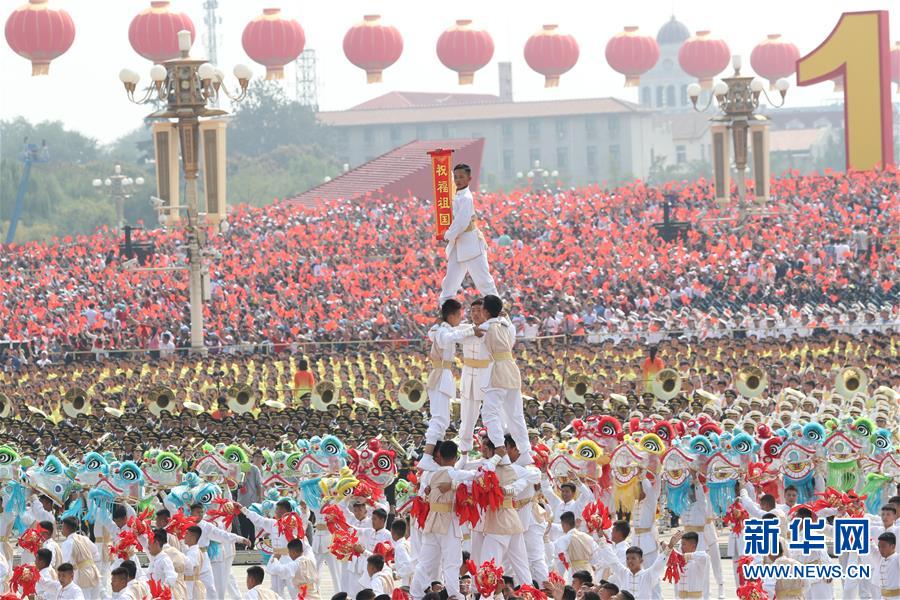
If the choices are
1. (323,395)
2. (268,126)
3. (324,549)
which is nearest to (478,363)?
(324,549)

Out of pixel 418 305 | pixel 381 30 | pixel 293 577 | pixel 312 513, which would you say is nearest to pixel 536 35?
pixel 381 30

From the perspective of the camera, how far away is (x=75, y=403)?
2712 centimetres

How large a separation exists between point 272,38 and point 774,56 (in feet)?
71.0

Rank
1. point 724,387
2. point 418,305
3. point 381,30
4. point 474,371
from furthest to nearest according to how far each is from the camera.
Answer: point 381,30
point 418,305
point 724,387
point 474,371

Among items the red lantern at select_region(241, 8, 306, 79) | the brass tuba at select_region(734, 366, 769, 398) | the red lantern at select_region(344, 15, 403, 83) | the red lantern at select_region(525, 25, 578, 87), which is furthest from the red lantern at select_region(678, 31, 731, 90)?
the brass tuba at select_region(734, 366, 769, 398)

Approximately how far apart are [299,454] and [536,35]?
38.1m

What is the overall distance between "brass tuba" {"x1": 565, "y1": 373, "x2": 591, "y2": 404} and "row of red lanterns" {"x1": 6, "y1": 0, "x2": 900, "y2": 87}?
77.9 feet

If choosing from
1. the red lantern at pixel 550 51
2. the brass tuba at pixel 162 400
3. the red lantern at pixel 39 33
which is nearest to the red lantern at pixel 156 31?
the red lantern at pixel 39 33

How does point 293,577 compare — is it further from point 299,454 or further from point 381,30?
point 381,30

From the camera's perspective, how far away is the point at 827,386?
25.7m

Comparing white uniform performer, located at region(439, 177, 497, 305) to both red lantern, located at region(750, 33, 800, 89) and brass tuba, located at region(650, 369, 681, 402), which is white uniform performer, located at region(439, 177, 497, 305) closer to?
brass tuba, located at region(650, 369, 681, 402)

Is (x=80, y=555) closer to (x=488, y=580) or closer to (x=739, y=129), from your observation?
(x=488, y=580)

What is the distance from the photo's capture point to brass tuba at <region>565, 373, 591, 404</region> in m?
26.0

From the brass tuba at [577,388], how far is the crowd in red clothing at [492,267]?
9027 millimetres
